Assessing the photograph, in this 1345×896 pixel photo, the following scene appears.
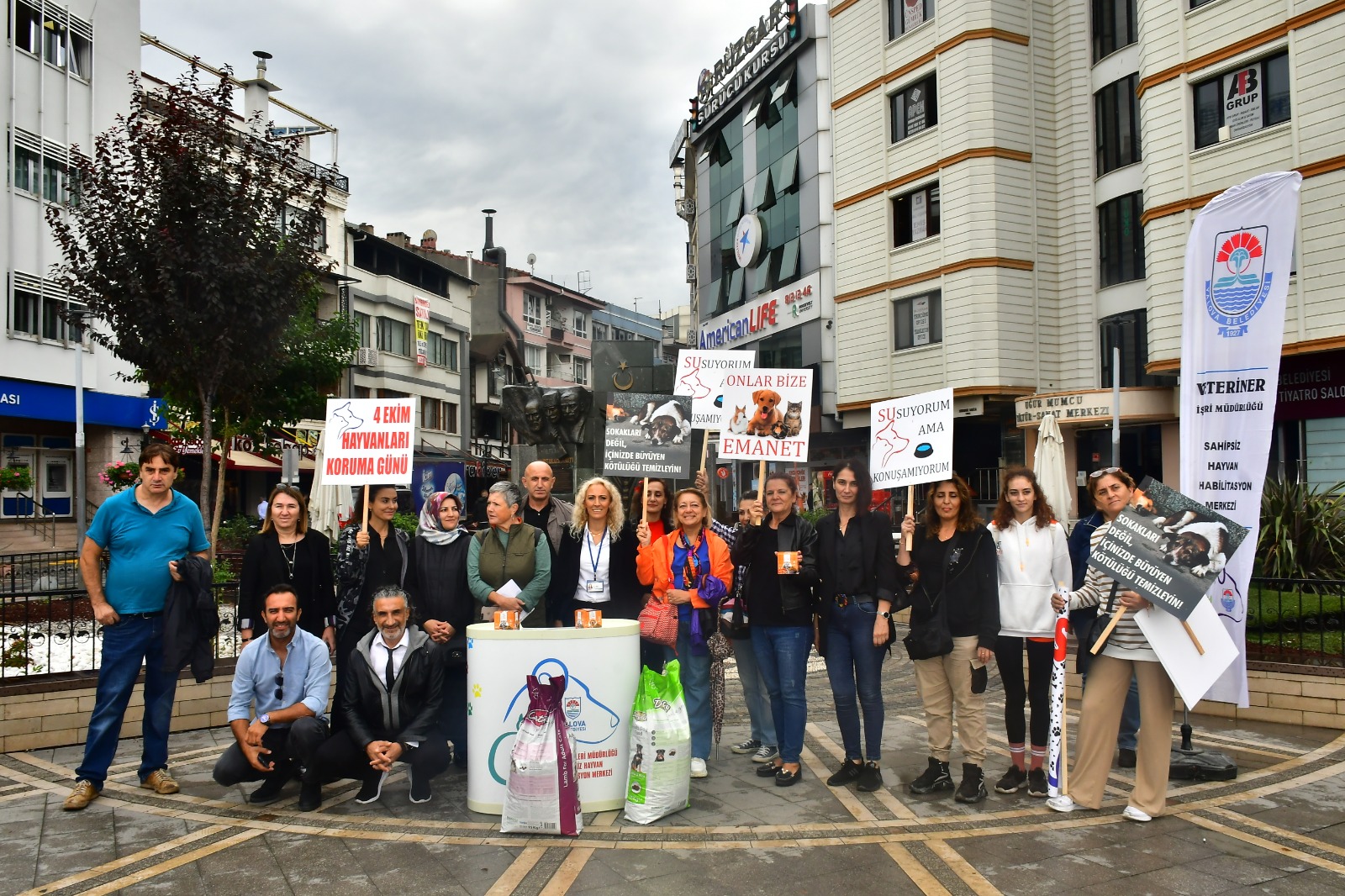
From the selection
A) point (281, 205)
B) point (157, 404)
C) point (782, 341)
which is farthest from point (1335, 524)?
point (157, 404)

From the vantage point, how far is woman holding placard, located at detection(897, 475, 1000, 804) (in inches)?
238

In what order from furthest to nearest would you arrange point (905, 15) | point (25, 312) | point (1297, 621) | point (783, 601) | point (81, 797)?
point (905, 15)
point (25, 312)
point (1297, 621)
point (783, 601)
point (81, 797)

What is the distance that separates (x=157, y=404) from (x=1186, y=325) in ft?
89.9

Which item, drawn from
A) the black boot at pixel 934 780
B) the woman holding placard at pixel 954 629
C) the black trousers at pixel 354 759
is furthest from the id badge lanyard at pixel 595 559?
the black boot at pixel 934 780

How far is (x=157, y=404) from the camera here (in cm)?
2811

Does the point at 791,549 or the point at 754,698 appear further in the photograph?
the point at 754,698

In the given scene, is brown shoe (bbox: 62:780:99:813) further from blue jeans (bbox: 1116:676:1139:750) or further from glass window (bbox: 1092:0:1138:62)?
glass window (bbox: 1092:0:1138:62)

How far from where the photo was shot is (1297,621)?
28.8ft

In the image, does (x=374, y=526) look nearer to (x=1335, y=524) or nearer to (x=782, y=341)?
(x=1335, y=524)

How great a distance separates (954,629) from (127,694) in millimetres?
5051

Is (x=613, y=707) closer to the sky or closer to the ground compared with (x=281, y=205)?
closer to the ground

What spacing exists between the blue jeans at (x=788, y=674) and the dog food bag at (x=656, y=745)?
925mm

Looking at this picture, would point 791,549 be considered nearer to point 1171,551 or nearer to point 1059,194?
point 1171,551

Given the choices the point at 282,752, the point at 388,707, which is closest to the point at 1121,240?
the point at 388,707
